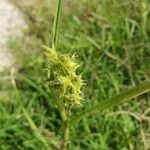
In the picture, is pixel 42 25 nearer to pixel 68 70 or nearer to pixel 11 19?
pixel 11 19

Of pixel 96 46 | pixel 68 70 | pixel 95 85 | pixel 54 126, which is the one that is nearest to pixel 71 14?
pixel 96 46

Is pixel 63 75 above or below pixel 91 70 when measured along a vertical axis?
below

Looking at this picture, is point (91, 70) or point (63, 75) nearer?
point (63, 75)

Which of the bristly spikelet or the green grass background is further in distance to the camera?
the green grass background

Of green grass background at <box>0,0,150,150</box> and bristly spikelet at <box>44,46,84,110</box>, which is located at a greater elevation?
green grass background at <box>0,0,150,150</box>
